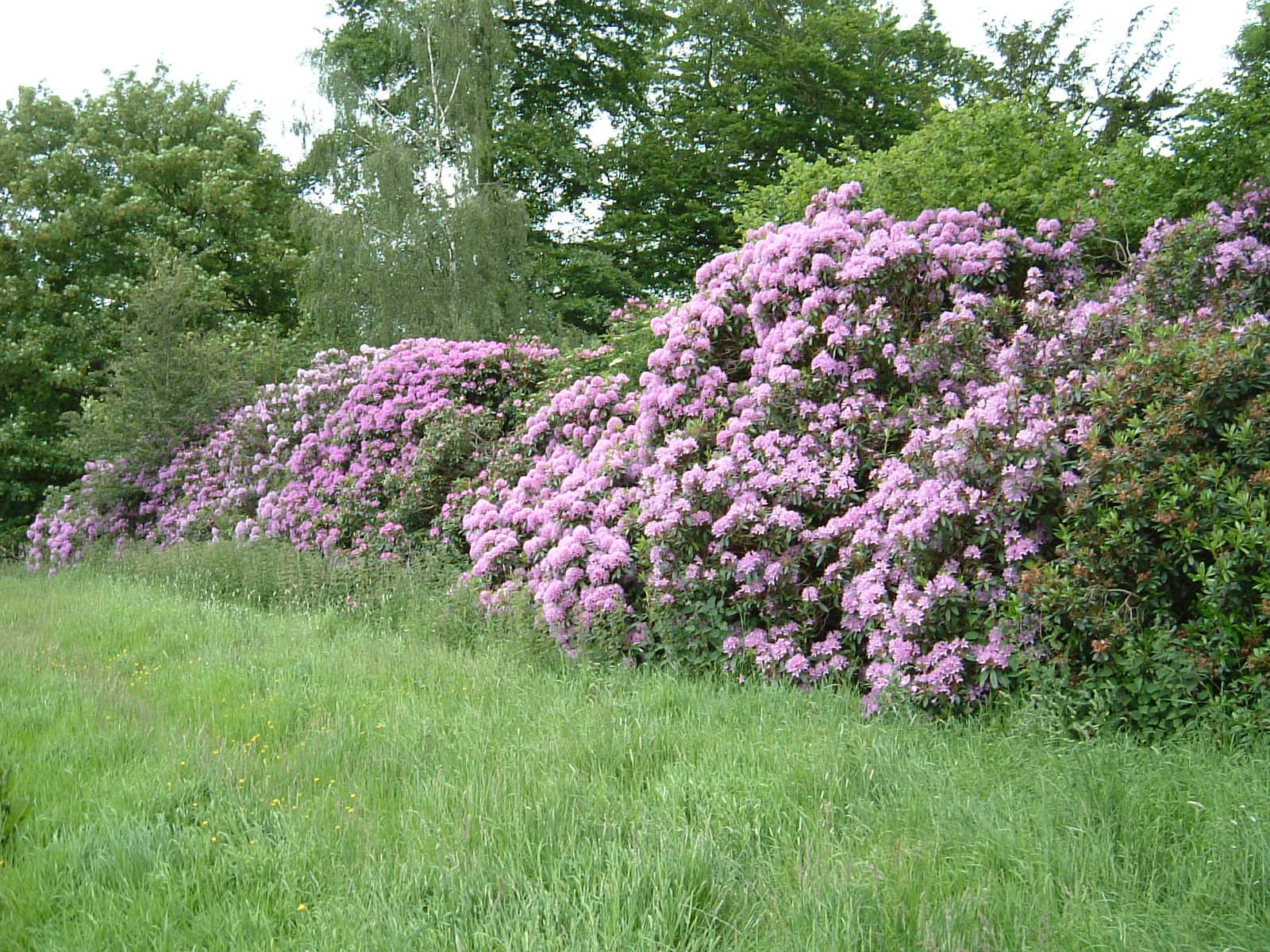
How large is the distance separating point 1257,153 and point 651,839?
6.39m

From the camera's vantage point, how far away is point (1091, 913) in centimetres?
236

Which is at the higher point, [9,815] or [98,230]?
[98,230]

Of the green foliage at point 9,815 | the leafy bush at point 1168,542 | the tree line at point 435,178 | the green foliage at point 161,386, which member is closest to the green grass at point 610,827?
the green foliage at point 9,815

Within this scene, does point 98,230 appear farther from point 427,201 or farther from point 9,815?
point 9,815

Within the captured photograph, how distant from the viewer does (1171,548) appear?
3867 millimetres

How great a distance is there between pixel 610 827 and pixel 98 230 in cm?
2316

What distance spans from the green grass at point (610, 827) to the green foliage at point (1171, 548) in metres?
0.33

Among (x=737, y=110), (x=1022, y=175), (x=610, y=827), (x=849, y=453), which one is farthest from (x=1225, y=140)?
(x=737, y=110)

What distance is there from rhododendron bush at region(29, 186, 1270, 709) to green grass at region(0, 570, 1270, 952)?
2.15 feet

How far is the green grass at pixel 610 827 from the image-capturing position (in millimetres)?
2486

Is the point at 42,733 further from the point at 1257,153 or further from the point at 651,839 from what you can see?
the point at 1257,153

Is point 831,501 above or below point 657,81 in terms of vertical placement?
below

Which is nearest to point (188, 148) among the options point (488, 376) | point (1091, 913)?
point (488, 376)

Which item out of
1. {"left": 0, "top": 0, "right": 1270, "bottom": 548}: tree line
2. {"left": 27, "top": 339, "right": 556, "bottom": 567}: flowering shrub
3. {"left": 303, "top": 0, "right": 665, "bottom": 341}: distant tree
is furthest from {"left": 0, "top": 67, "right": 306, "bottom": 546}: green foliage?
{"left": 27, "top": 339, "right": 556, "bottom": 567}: flowering shrub
